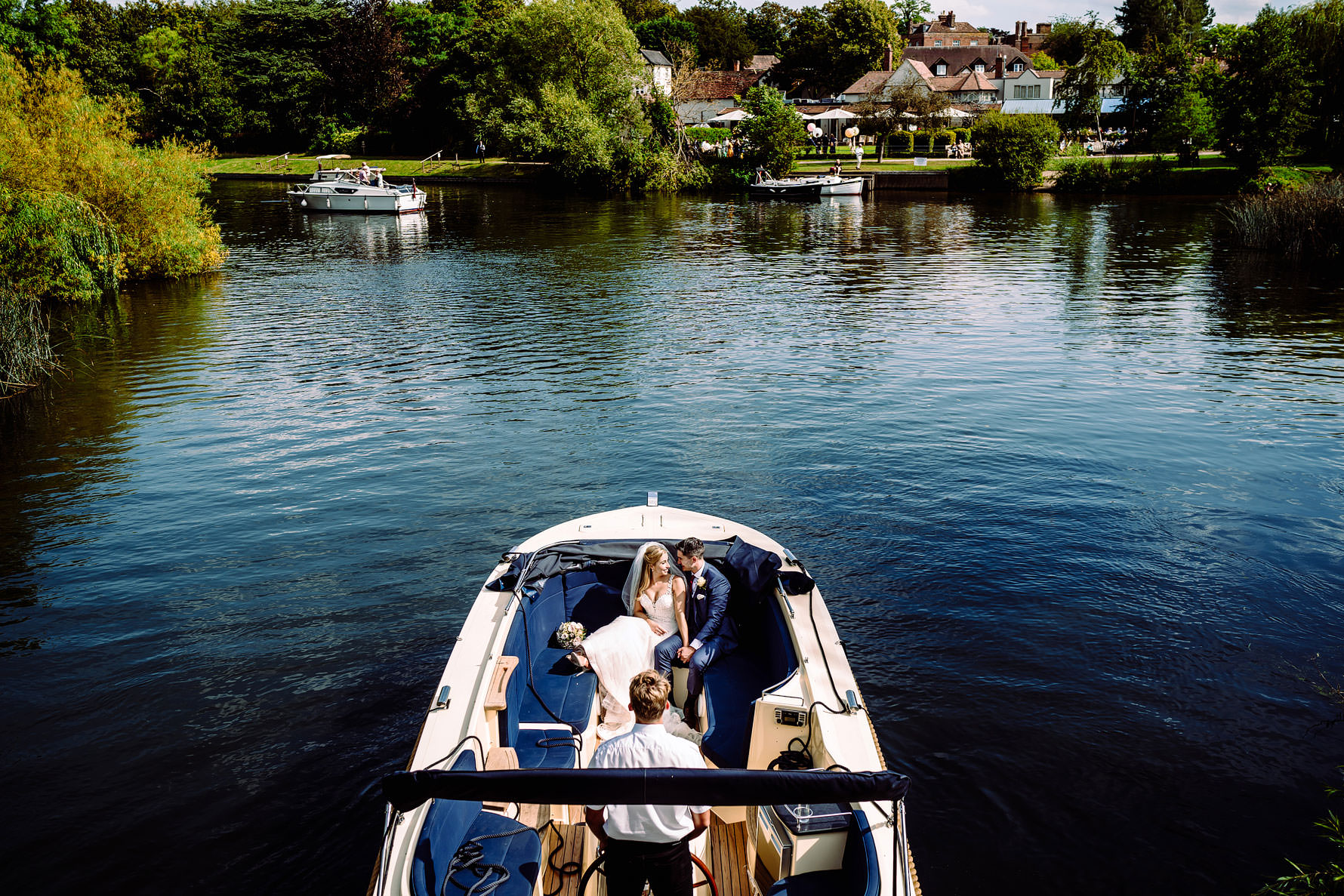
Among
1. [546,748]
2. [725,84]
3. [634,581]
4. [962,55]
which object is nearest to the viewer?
[546,748]

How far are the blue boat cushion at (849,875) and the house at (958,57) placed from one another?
105 meters

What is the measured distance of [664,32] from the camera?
113875 millimetres

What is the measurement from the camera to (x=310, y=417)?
62.4 feet

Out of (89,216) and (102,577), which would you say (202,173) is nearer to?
(89,216)

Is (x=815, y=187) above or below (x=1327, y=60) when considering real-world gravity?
below

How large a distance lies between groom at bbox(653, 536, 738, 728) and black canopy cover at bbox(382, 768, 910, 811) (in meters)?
3.43

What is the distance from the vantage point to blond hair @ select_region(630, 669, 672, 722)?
5754 millimetres

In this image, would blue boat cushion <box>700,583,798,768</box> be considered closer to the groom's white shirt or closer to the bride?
the bride

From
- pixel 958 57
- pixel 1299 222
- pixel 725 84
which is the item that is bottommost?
pixel 1299 222

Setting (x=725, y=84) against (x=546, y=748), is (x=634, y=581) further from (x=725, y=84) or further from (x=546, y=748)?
(x=725, y=84)

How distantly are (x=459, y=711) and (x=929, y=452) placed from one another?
39.3 feet

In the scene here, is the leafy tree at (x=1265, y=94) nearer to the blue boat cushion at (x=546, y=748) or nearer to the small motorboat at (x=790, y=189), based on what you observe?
the small motorboat at (x=790, y=189)

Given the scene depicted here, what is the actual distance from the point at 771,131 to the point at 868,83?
107ft

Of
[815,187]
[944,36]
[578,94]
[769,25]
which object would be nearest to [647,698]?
[815,187]
